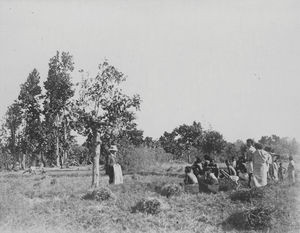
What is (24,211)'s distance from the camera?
9961 millimetres

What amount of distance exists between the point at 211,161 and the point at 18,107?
1646 inches

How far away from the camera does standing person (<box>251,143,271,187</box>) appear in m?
13.0

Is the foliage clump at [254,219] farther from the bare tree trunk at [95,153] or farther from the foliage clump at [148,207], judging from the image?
the bare tree trunk at [95,153]

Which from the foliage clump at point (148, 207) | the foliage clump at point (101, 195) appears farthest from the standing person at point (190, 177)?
the foliage clump at point (101, 195)

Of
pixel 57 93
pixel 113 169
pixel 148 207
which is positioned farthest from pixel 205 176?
pixel 57 93

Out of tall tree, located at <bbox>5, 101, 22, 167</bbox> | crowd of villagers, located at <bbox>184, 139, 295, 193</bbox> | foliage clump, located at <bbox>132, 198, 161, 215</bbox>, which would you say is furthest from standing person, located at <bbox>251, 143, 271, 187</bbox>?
tall tree, located at <bbox>5, 101, 22, 167</bbox>

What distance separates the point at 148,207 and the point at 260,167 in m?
4.89

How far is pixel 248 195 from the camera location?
1123cm

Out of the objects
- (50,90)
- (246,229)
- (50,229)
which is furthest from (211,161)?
(50,90)

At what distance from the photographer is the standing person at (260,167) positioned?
511 inches

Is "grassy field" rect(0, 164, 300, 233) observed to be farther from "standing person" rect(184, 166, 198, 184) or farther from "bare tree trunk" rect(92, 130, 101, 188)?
"bare tree trunk" rect(92, 130, 101, 188)

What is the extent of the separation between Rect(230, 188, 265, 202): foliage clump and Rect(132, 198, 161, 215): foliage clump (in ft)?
8.48

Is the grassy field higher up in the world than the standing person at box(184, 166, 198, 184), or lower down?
lower down

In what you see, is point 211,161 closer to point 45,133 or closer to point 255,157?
point 255,157
